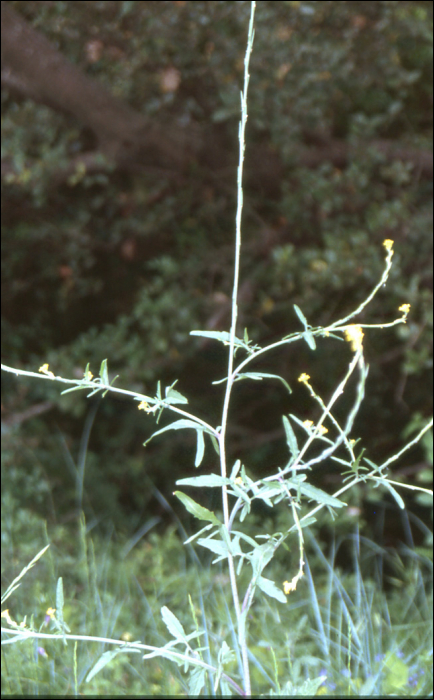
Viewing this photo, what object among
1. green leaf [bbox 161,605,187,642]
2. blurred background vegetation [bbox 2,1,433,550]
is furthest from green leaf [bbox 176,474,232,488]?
blurred background vegetation [bbox 2,1,433,550]

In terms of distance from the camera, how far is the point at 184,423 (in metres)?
0.84

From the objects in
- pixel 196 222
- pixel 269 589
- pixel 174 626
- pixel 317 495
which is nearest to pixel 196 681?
pixel 174 626

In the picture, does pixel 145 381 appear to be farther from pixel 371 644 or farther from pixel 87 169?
pixel 371 644

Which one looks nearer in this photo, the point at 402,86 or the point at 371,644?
the point at 371,644

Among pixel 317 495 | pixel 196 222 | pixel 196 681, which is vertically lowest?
pixel 196 681

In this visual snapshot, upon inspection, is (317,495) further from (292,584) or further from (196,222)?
(196,222)

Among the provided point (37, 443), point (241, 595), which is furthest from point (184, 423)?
point (37, 443)

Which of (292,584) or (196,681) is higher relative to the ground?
(292,584)

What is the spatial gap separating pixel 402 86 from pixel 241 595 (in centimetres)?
206

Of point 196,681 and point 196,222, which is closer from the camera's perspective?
point 196,681

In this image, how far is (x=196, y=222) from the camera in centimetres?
311

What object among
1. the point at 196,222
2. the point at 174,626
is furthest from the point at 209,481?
the point at 196,222

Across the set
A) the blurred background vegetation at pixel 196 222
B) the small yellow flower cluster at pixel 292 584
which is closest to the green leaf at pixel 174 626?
the small yellow flower cluster at pixel 292 584

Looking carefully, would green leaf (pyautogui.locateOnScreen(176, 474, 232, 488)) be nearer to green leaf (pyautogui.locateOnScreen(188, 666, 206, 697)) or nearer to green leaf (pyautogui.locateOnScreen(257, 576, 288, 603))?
green leaf (pyautogui.locateOnScreen(257, 576, 288, 603))
